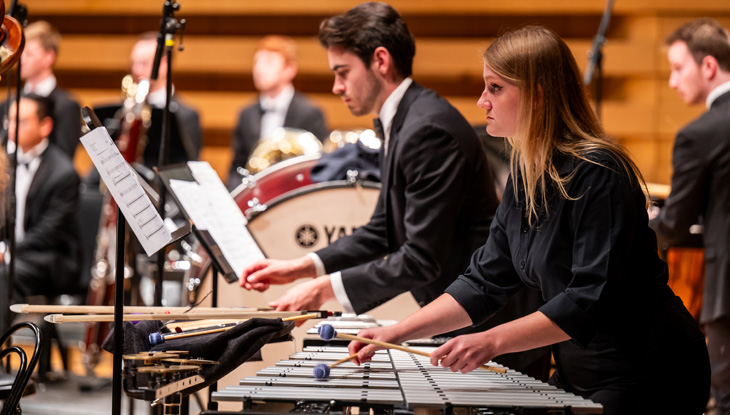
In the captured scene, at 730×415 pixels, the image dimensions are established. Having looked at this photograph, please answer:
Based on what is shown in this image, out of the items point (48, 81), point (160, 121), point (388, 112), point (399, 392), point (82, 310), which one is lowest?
point (399, 392)

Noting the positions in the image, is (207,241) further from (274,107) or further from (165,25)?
(274,107)

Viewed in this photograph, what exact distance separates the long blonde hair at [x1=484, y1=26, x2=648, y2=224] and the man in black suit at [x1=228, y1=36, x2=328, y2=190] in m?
4.15

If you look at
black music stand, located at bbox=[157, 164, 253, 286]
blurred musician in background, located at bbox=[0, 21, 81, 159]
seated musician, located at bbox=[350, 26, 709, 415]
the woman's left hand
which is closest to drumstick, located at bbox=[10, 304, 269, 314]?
black music stand, located at bbox=[157, 164, 253, 286]

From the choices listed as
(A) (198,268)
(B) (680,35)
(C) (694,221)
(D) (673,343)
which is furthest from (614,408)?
(B) (680,35)

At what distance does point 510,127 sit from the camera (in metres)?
2.03

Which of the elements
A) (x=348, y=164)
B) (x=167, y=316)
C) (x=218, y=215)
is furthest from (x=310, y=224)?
(x=167, y=316)

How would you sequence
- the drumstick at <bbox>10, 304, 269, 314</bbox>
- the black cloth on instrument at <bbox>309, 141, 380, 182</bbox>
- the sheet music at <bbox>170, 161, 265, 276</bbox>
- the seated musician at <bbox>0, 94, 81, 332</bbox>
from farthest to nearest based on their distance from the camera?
the seated musician at <bbox>0, 94, 81, 332</bbox>, the black cloth on instrument at <bbox>309, 141, 380, 182</bbox>, the sheet music at <bbox>170, 161, 265, 276</bbox>, the drumstick at <bbox>10, 304, 269, 314</bbox>

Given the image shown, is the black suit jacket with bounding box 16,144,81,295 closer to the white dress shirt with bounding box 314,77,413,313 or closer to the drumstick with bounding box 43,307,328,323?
the white dress shirt with bounding box 314,77,413,313

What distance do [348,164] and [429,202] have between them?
986 millimetres

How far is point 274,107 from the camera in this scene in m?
6.20

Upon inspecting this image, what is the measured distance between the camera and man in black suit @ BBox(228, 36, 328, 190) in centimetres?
608

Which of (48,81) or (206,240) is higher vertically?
(48,81)

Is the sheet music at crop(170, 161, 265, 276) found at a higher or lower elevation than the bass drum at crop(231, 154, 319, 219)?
lower

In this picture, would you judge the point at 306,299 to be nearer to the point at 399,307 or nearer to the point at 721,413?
the point at 399,307
